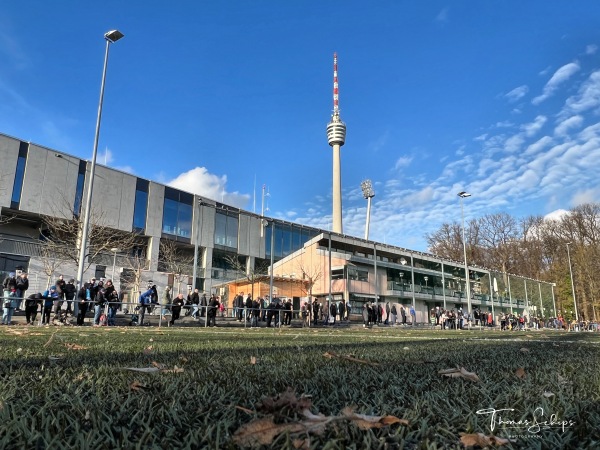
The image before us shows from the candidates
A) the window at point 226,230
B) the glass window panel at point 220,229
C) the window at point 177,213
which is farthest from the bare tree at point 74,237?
the window at point 226,230

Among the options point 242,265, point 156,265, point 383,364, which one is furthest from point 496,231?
point 383,364

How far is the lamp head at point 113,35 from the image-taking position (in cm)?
2262

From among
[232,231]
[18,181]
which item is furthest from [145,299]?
[232,231]

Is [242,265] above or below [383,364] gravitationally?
above

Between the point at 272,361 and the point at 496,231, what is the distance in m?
73.2

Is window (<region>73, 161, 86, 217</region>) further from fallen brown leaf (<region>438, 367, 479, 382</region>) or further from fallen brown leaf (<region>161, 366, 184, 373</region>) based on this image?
fallen brown leaf (<region>438, 367, 479, 382</region>)


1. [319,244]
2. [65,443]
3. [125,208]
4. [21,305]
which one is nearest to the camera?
[65,443]

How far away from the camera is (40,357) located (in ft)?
11.8

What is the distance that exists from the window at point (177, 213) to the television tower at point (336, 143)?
146 feet

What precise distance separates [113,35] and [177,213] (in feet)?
89.1

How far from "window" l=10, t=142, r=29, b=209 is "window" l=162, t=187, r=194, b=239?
13.7 m

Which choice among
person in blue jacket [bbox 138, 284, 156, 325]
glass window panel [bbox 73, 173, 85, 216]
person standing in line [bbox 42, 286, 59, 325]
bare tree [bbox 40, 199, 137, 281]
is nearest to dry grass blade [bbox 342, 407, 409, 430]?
person standing in line [bbox 42, 286, 59, 325]

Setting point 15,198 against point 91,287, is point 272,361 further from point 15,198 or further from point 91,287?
point 15,198

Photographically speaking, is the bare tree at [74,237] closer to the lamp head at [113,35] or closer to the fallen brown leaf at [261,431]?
the lamp head at [113,35]
